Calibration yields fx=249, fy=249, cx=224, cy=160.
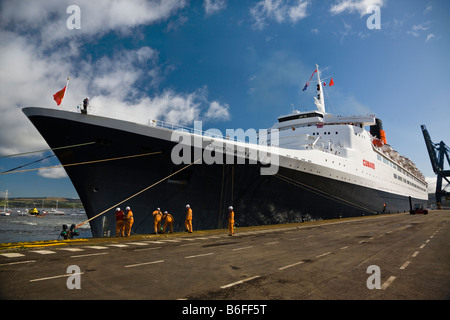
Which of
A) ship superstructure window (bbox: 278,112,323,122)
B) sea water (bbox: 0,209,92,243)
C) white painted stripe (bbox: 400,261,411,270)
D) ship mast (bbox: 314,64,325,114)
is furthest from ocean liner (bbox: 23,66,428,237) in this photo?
sea water (bbox: 0,209,92,243)

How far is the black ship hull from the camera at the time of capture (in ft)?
38.6

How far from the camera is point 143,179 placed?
12.6 meters

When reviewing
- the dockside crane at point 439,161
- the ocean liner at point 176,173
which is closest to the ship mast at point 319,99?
the ocean liner at point 176,173

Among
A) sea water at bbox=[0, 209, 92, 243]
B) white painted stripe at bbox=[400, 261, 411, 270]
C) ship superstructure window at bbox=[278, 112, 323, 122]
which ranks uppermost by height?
ship superstructure window at bbox=[278, 112, 323, 122]

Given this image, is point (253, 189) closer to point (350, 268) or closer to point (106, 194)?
point (106, 194)

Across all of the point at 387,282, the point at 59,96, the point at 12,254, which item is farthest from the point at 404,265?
the point at 59,96

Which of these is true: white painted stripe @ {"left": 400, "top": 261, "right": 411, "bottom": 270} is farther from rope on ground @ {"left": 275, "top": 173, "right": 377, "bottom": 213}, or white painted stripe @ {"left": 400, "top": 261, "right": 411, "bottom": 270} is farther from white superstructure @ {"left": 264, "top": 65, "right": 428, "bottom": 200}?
white superstructure @ {"left": 264, "top": 65, "right": 428, "bottom": 200}

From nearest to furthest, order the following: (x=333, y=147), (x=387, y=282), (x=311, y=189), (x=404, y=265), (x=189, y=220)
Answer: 1. (x=387, y=282)
2. (x=404, y=265)
3. (x=189, y=220)
4. (x=311, y=189)
5. (x=333, y=147)

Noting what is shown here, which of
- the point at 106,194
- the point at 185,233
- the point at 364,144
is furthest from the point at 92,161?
the point at 364,144

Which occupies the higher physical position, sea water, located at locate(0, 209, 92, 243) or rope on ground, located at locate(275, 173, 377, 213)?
rope on ground, located at locate(275, 173, 377, 213)

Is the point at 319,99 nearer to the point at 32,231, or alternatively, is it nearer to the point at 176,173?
the point at 176,173

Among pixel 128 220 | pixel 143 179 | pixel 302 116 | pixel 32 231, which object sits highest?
pixel 302 116

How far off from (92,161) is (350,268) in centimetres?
1158
